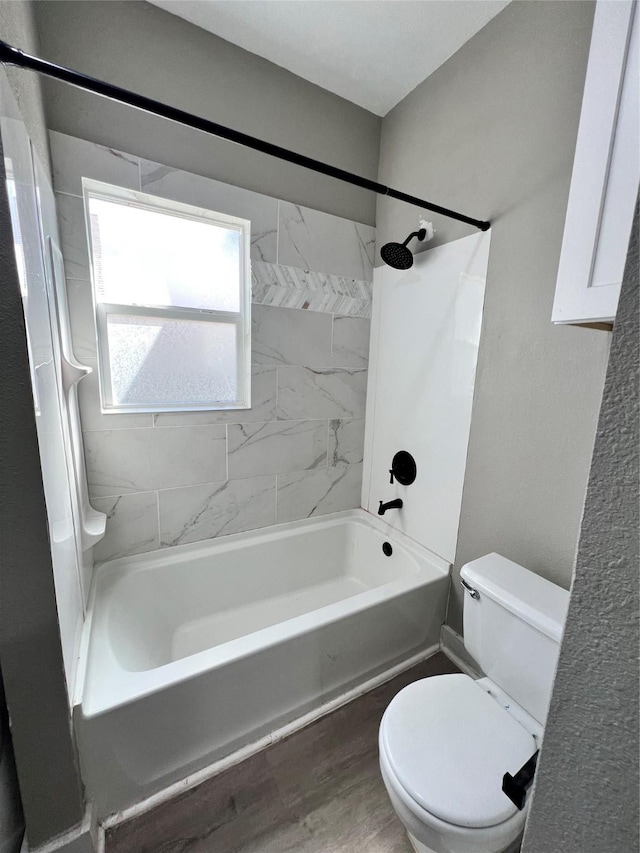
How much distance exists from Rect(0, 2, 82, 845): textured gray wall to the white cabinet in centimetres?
126

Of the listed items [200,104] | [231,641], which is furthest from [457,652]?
[200,104]

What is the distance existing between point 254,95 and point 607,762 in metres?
2.45

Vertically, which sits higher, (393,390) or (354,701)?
(393,390)

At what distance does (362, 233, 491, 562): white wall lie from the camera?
5.29ft

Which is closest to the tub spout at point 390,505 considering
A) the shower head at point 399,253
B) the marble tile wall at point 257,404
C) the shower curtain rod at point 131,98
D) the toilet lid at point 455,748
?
the marble tile wall at point 257,404

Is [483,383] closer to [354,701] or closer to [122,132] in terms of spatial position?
[354,701]

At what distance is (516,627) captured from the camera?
114 centimetres

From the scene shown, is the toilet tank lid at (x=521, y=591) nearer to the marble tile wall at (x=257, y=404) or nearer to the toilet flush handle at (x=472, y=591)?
the toilet flush handle at (x=472, y=591)

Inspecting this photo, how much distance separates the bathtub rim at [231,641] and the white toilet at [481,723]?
393mm

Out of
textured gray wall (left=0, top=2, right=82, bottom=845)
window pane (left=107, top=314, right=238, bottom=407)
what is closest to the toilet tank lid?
textured gray wall (left=0, top=2, right=82, bottom=845)

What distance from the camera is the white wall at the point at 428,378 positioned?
1.61m

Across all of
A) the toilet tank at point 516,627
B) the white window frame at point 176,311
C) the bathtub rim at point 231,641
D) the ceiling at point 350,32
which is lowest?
the bathtub rim at point 231,641

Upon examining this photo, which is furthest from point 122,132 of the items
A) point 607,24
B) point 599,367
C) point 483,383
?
point 599,367

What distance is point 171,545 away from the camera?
6.07 ft
